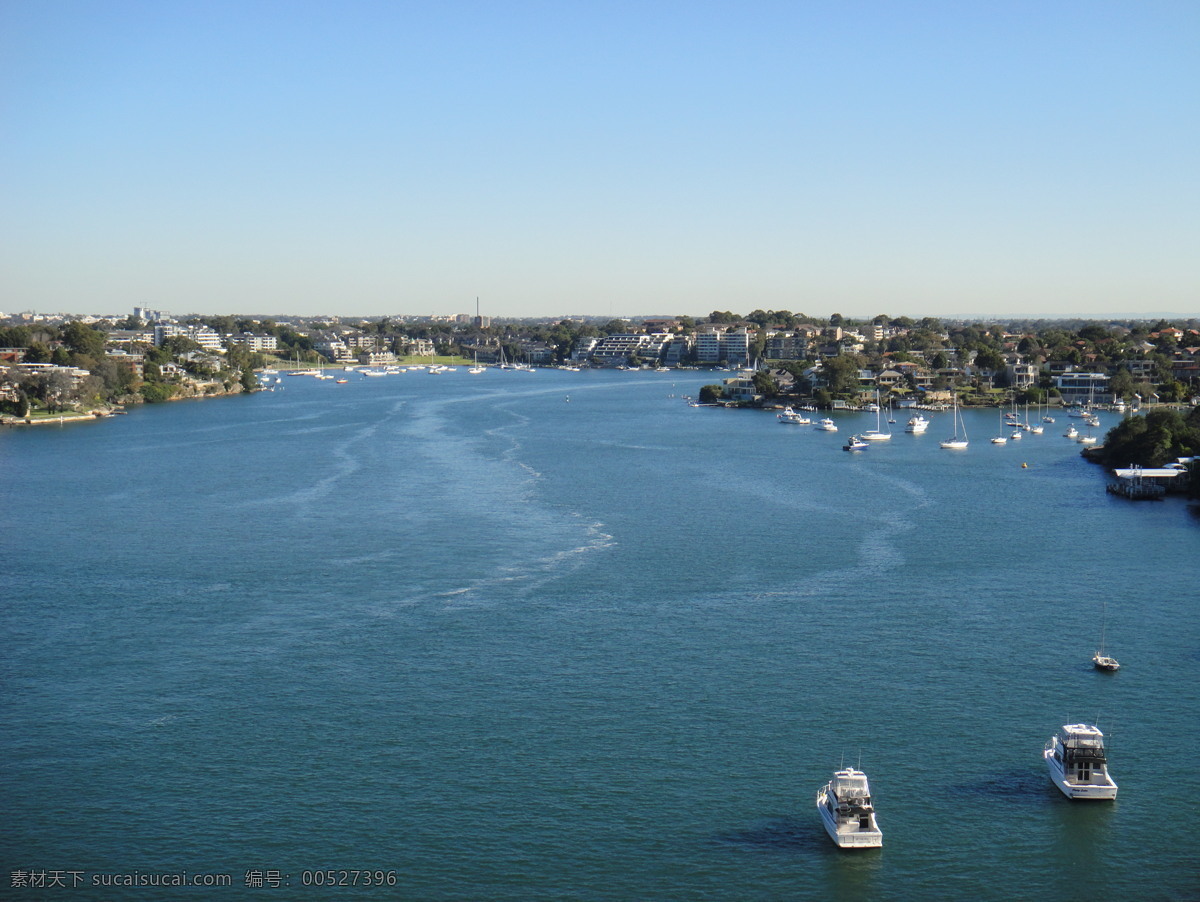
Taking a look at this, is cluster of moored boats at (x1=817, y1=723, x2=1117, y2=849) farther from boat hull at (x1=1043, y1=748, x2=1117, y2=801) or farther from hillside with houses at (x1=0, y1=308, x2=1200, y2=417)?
hillside with houses at (x1=0, y1=308, x2=1200, y2=417)

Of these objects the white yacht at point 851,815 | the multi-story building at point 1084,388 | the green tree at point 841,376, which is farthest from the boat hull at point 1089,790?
the multi-story building at point 1084,388

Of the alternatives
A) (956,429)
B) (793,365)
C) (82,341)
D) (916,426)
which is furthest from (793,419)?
(82,341)

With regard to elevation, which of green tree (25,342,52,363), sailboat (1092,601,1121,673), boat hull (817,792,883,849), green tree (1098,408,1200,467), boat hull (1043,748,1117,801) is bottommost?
boat hull (817,792,883,849)

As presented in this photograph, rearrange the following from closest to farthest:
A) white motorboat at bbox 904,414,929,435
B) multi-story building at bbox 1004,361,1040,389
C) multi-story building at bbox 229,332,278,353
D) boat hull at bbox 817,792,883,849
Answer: boat hull at bbox 817,792,883,849
white motorboat at bbox 904,414,929,435
multi-story building at bbox 1004,361,1040,389
multi-story building at bbox 229,332,278,353

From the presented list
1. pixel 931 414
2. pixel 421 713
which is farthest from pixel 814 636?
pixel 931 414

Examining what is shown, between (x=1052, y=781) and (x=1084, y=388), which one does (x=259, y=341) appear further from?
(x=1052, y=781)

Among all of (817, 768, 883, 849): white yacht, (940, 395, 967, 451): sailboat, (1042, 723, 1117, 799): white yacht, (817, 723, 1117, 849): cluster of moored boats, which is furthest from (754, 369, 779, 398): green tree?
(817, 768, 883, 849): white yacht
